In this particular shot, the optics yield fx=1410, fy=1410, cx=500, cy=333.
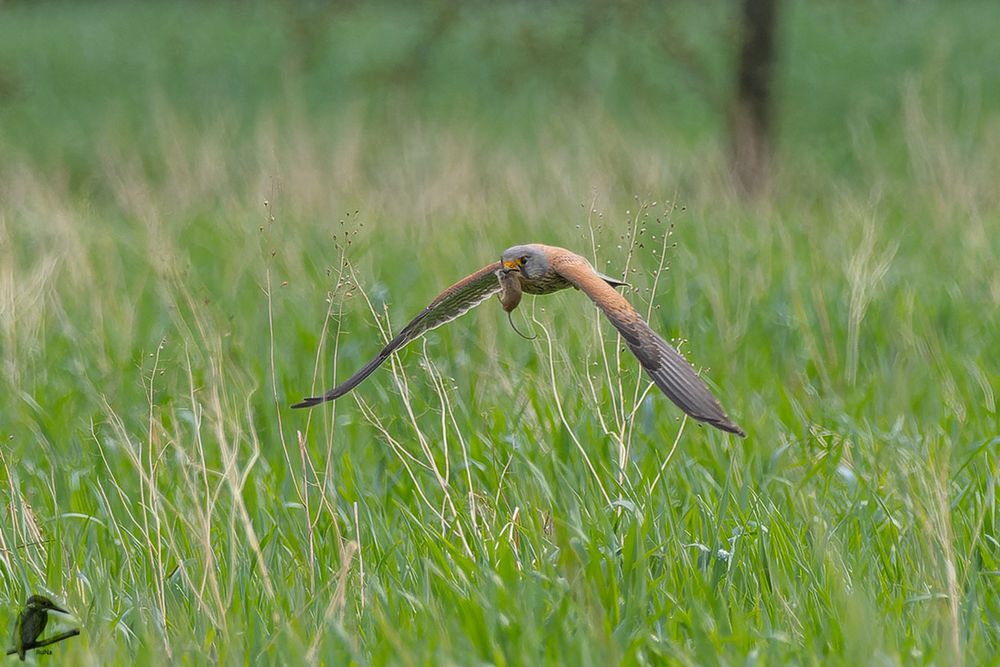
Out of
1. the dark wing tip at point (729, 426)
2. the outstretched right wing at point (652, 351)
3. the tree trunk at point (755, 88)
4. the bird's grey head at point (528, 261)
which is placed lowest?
the tree trunk at point (755, 88)

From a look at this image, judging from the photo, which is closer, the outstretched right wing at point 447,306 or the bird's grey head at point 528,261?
the bird's grey head at point 528,261

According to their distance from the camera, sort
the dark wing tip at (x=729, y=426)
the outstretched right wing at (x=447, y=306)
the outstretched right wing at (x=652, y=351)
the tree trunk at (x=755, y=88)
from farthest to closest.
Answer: the tree trunk at (x=755, y=88) < the outstretched right wing at (x=447, y=306) < the outstretched right wing at (x=652, y=351) < the dark wing tip at (x=729, y=426)

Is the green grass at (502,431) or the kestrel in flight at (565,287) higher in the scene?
the kestrel in flight at (565,287)

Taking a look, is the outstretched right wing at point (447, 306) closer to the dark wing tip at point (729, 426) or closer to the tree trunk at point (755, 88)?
the dark wing tip at point (729, 426)

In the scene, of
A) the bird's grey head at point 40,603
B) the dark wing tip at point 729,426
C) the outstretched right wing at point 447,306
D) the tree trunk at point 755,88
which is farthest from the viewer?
the tree trunk at point 755,88

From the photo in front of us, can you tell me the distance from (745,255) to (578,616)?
4075mm

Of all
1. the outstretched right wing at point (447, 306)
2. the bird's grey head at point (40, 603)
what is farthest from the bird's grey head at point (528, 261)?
the bird's grey head at point (40, 603)

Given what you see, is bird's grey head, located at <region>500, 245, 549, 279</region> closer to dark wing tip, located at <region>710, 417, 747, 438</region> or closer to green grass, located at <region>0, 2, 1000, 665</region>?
green grass, located at <region>0, 2, 1000, 665</region>

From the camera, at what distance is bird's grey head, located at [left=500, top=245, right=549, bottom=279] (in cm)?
274

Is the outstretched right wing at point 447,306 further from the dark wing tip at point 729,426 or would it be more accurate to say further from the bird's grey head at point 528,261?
the dark wing tip at point 729,426

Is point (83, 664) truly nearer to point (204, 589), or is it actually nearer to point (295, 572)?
point (204, 589)

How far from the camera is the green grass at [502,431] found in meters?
2.73

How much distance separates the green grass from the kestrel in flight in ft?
0.56

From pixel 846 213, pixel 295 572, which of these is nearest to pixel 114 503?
pixel 295 572
